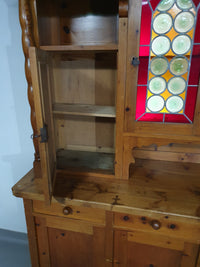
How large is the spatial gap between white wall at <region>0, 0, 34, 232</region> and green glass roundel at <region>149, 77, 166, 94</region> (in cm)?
100

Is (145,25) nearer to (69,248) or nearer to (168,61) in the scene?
(168,61)

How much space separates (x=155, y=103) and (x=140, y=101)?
3.3 inches

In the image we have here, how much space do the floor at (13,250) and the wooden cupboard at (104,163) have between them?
624 millimetres

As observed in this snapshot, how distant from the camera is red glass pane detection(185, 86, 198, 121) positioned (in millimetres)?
1039

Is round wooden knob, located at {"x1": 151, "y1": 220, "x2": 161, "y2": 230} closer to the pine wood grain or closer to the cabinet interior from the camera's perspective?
the cabinet interior

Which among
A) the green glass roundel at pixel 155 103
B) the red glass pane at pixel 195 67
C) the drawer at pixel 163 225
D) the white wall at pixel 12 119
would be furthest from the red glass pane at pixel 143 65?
the white wall at pixel 12 119

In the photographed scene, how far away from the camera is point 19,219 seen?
197 centimetres

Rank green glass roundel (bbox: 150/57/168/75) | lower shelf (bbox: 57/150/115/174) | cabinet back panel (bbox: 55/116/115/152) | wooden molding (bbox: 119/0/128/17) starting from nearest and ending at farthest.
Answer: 1. wooden molding (bbox: 119/0/128/17)
2. green glass roundel (bbox: 150/57/168/75)
3. lower shelf (bbox: 57/150/115/174)
4. cabinet back panel (bbox: 55/116/115/152)

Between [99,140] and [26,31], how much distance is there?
0.89m

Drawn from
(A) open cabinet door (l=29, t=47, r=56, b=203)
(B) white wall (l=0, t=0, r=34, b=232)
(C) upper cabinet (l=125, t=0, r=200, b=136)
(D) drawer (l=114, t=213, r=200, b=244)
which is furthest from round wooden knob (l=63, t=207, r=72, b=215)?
(B) white wall (l=0, t=0, r=34, b=232)

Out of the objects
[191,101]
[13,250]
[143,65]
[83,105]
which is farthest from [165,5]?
[13,250]

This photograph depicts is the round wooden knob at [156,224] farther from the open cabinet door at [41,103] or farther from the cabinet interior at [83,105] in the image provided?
Result: the open cabinet door at [41,103]

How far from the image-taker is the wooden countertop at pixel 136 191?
3.33ft

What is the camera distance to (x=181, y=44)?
982 millimetres
